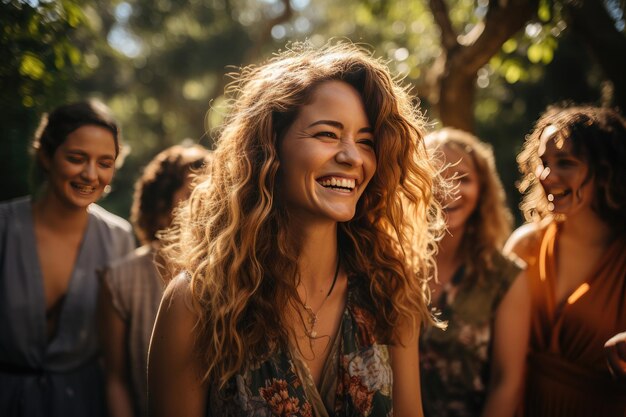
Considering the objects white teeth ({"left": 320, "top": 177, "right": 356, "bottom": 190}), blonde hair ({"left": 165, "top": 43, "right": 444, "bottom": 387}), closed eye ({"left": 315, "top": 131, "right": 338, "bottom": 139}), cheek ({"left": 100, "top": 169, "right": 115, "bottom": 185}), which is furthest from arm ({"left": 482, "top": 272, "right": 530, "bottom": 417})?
cheek ({"left": 100, "top": 169, "right": 115, "bottom": 185})

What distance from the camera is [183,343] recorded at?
6.49 ft

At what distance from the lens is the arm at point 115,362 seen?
2988mm

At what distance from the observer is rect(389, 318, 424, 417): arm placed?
2246 millimetres

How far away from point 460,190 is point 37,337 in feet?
8.26

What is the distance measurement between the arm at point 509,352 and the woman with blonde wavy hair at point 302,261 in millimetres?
677

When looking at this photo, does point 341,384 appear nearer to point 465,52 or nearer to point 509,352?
point 509,352

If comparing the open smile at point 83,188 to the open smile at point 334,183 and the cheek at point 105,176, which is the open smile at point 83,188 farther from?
the open smile at point 334,183

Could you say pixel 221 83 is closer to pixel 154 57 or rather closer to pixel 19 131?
pixel 154 57

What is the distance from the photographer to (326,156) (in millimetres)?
2084

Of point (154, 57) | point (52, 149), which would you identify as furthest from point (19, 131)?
point (154, 57)

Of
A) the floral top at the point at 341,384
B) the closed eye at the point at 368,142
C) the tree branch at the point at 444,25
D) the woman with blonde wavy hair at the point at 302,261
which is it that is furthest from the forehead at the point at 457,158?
the tree branch at the point at 444,25

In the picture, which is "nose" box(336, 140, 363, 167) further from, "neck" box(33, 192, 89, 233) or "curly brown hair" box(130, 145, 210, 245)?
"neck" box(33, 192, 89, 233)

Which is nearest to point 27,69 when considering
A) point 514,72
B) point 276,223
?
point 276,223

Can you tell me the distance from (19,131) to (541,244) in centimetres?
341
